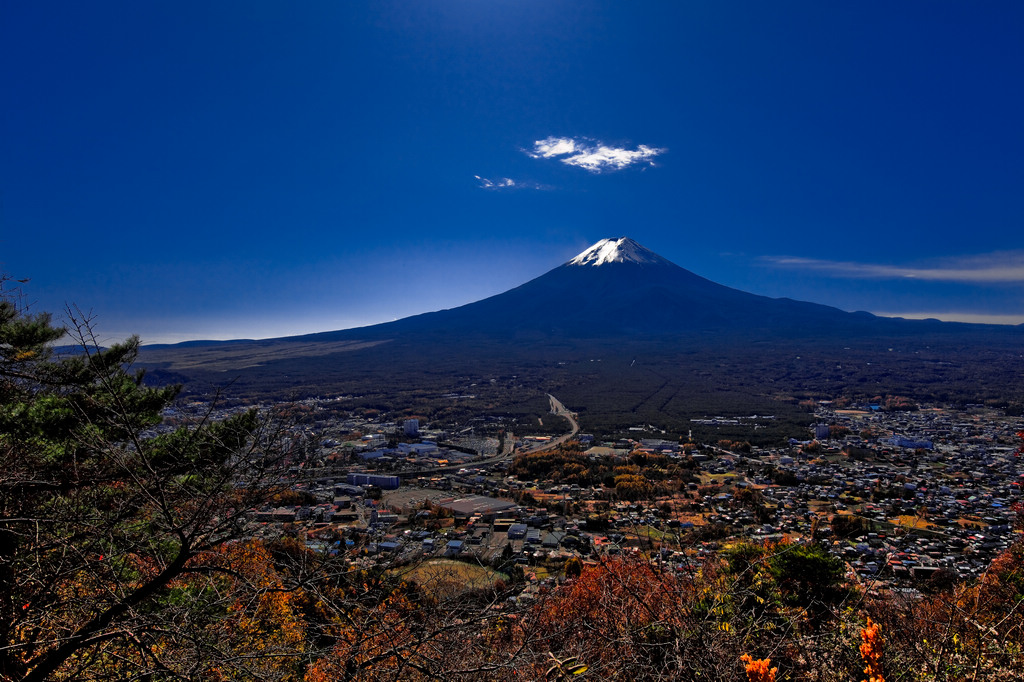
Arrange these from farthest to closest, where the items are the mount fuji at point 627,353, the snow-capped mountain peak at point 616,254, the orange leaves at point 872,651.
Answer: the snow-capped mountain peak at point 616,254 → the mount fuji at point 627,353 → the orange leaves at point 872,651

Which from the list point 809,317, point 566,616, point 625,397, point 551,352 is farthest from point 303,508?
point 809,317

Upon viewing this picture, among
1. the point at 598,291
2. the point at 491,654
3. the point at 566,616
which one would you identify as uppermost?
the point at 598,291

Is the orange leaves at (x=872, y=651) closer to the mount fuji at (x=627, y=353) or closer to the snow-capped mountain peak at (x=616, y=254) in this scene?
the mount fuji at (x=627, y=353)

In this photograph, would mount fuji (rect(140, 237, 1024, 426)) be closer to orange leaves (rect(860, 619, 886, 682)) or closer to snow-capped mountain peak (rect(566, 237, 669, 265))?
snow-capped mountain peak (rect(566, 237, 669, 265))

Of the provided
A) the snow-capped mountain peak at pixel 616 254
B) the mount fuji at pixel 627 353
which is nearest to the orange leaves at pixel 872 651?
the mount fuji at pixel 627 353

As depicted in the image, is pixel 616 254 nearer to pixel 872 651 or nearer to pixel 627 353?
pixel 627 353

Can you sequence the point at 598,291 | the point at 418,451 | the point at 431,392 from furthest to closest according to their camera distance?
the point at 598,291 < the point at 431,392 < the point at 418,451

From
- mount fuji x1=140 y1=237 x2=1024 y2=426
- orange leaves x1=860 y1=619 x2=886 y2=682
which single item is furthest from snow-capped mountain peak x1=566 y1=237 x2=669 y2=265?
orange leaves x1=860 y1=619 x2=886 y2=682

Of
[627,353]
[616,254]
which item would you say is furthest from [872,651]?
[616,254]

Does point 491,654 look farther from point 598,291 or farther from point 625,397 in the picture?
point 598,291
